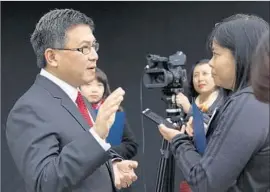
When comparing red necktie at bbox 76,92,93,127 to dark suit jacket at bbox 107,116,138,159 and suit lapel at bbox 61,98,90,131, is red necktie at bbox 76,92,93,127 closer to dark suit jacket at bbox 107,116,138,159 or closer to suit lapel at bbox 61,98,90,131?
suit lapel at bbox 61,98,90,131

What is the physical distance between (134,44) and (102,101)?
1.09 meters

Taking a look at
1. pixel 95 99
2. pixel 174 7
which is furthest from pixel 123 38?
pixel 95 99

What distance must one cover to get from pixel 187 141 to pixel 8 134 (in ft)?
1.81

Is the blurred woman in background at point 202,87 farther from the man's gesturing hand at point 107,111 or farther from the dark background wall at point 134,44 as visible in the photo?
the man's gesturing hand at point 107,111

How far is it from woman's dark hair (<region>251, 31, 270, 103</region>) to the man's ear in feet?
2.41

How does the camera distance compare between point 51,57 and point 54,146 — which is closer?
point 54,146

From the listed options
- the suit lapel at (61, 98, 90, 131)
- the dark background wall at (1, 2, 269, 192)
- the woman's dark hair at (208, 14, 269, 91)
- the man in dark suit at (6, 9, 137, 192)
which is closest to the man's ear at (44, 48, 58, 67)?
the man in dark suit at (6, 9, 137, 192)

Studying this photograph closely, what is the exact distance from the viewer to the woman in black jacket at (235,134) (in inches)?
55.5

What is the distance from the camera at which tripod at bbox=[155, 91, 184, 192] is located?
7.19ft

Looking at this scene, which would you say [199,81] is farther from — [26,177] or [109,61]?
[26,177]

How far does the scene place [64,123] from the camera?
5.32ft

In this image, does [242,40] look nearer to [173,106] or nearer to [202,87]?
[173,106]

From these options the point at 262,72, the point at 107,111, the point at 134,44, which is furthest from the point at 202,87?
the point at 262,72

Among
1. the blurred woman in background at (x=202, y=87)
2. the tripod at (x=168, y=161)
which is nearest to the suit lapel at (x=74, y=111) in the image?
the tripod at (x=168, y=161)
